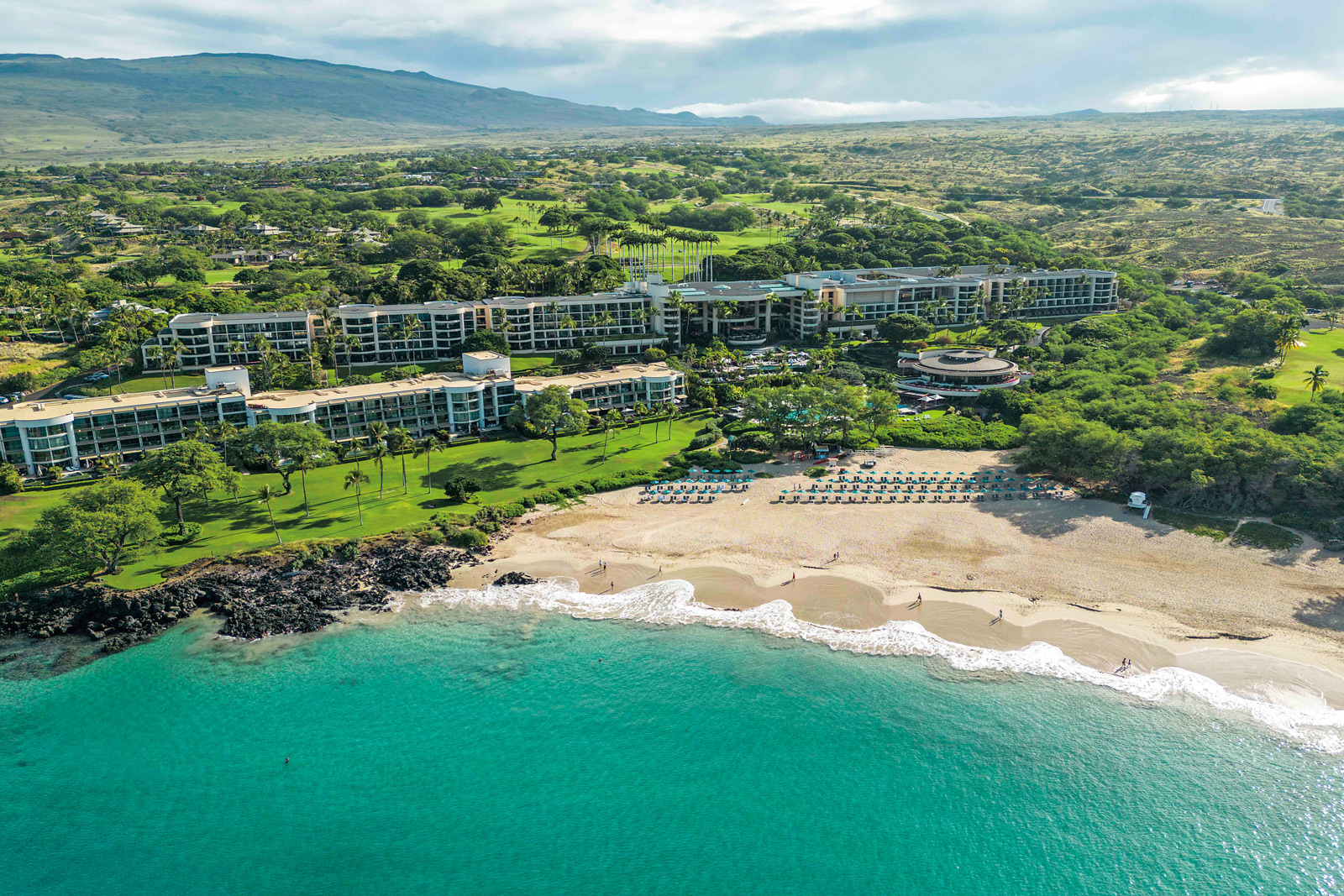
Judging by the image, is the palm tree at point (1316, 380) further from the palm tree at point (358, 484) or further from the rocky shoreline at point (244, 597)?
the palm tree at point (358, 484)

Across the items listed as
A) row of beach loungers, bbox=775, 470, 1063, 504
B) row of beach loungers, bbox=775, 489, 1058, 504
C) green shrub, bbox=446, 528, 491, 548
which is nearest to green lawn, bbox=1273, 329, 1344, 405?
row of beach loungers, bbox=775, 470, 1063, 504

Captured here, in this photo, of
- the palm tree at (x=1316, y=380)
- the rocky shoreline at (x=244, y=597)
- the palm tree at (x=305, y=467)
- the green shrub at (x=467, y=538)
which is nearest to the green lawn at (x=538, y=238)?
the palm tree at (x=305, y=467)

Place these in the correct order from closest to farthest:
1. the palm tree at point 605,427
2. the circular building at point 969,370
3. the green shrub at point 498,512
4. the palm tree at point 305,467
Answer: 1. the palm tree at point 305,467
2. the green shrub at point 498,512
3. the palm tree at point 605,427
4. the circular building at point 969,370

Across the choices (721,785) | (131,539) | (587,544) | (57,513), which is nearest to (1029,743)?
(721,785)

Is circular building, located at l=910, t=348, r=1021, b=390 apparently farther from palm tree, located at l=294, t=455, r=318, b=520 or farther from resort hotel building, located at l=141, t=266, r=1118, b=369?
palm tree, located at l=294, t=455, r=318, b=520

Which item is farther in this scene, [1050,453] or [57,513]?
[1050,453]

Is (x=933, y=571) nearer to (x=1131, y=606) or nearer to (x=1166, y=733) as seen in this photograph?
(x=1131, y=606)
